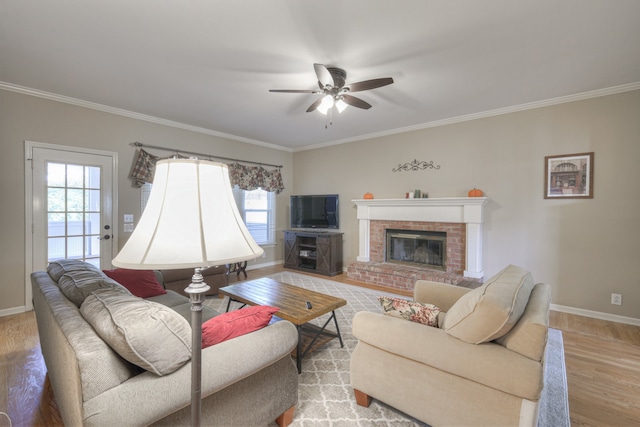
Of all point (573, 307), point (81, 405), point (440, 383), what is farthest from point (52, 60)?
point (573, 307)

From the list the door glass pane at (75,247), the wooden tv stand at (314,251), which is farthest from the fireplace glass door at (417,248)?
the door glass pane at (75,247)

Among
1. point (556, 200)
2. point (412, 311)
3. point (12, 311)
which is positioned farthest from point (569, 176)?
point (12, 311)

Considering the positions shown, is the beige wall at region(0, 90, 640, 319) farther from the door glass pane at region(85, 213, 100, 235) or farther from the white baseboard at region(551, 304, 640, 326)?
the door glass pane at region(85, 213, 100, 235)

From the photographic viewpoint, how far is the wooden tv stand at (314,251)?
5441 millimetres

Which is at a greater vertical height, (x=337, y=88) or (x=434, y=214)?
(x=337, y=88)

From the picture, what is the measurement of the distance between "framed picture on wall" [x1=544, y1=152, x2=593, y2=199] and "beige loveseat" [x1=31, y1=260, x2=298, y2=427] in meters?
3.86

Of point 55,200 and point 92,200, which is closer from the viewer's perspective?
point 55,200

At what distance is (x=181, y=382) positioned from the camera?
1.14 m

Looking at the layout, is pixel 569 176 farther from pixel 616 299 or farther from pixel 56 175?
pixel 56 175

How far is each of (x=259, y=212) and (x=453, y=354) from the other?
5.16 m

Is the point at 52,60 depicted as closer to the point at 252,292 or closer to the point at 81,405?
the point at 252,292

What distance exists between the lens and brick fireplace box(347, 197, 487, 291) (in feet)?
13.4

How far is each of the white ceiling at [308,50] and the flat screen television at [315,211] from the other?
2.30 meters

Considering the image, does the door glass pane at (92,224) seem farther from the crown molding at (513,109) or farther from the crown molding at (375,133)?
the crown molding at (513,109)
